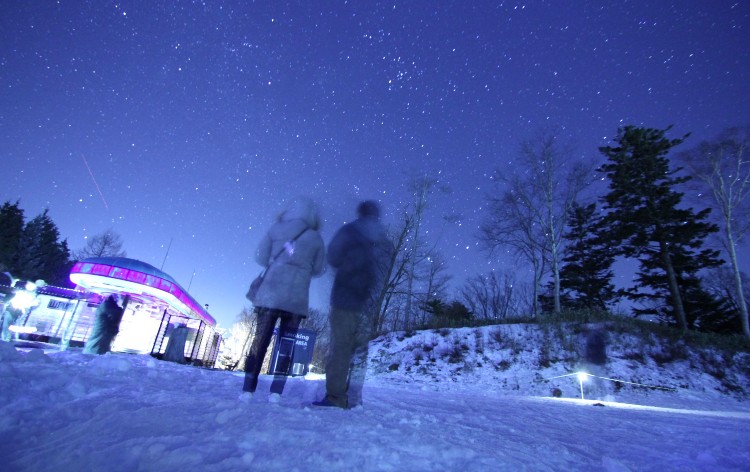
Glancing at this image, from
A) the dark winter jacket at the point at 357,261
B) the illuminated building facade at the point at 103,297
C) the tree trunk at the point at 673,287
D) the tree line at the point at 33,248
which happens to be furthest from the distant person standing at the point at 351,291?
the tree line at the point at 33,248

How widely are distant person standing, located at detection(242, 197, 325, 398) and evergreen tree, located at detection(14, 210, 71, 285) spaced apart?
4850 centimetres

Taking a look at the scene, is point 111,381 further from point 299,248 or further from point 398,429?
point 398,429

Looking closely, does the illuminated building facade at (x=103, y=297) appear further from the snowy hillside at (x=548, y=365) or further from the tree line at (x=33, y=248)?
the tree line at (x=33, y=248)

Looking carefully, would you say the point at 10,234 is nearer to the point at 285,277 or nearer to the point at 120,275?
the point at 120,275

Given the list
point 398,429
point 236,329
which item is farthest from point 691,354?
point 236,329

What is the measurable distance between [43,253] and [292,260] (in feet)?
178

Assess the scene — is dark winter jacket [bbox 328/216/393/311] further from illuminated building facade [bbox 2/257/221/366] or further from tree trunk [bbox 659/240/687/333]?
tree trunk [bbox 659/240/687/333]

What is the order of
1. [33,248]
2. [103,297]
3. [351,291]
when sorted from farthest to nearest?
1. [33,248]
2. [103,297]
3. [351,291]

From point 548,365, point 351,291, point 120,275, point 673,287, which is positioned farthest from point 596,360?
point 120,275

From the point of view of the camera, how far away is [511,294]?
88.9 feet

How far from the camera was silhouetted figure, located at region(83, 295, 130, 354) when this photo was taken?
6165 millimetres

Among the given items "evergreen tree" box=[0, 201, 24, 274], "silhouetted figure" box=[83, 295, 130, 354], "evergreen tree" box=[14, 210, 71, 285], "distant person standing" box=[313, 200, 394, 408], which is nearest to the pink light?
"silhouetted figure" box=[83, 295, 130, 354]

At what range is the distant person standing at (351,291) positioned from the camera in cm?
274

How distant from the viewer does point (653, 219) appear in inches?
680
